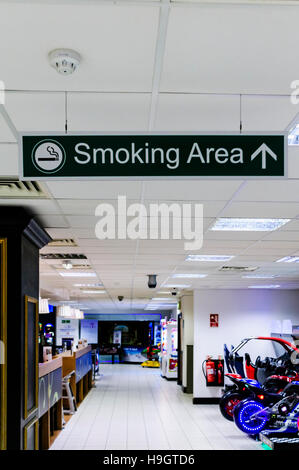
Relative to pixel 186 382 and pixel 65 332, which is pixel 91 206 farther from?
pixel 65 332

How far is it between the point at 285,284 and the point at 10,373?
931cm

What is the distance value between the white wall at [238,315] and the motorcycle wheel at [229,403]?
401 cm

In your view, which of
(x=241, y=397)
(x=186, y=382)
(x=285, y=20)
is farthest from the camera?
(x=186, y=382)

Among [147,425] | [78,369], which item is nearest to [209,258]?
[147,425]

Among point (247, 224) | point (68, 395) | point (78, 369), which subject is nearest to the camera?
point (247, 224)

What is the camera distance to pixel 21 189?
15.7 feet

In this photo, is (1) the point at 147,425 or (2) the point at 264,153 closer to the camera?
(2) the point at 264,153

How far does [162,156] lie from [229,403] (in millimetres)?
8579

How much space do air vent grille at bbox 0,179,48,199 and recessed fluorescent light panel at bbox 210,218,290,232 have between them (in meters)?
2.05

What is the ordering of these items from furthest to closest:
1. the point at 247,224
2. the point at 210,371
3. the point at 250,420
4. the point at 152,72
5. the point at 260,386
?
the point at 210,371
the point at 260,386
the point at 250,420
the point at 247,224
the point at 152,72

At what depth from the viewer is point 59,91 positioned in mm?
2873

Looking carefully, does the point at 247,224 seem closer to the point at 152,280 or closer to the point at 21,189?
the point at 21,189

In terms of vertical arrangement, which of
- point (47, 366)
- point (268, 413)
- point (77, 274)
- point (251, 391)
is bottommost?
point (268, 413)

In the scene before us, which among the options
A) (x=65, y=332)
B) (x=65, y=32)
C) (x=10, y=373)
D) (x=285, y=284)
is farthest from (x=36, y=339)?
(x=65, y=332)
